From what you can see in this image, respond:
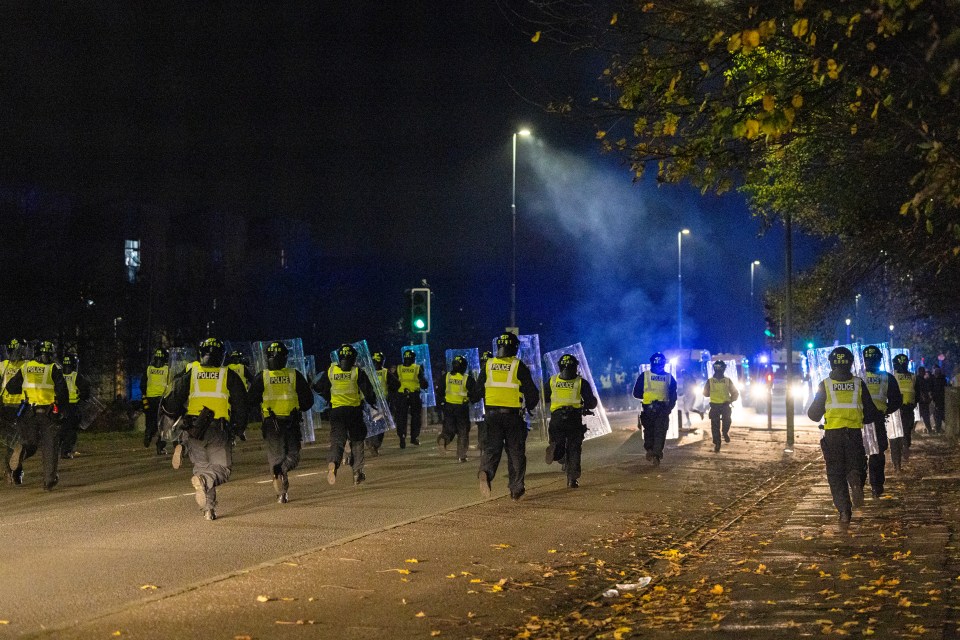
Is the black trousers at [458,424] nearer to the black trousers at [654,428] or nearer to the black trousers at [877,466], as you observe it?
the black trousers at [654,428]

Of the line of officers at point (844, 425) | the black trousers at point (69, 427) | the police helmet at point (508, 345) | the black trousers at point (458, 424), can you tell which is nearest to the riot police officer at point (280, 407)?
the police helmet at point (508, 345)

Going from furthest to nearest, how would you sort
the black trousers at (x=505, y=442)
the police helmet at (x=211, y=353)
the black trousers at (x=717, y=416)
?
the black trousers at (x=717, y=416), the black trousers at (x=505, y=442), the police helmet at (x=211, y=353)

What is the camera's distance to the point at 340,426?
14.6 m

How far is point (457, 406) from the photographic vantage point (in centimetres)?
2016

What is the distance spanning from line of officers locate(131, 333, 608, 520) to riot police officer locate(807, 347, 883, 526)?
127 inches

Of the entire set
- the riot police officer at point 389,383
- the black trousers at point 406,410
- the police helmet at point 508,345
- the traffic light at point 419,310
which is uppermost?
the traffic light at point 419,310

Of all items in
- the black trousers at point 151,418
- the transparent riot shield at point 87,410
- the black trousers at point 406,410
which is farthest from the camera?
the black trousers at point 406,410

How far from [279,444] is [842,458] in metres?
5.94

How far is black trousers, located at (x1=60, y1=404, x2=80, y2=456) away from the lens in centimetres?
1538

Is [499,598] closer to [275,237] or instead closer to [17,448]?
[17,448]

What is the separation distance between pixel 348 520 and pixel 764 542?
400 cm

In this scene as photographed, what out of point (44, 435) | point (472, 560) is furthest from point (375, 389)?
point (472, 560)

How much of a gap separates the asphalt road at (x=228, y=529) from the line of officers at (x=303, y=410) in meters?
0.44

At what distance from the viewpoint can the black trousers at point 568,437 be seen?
48.9 feet
